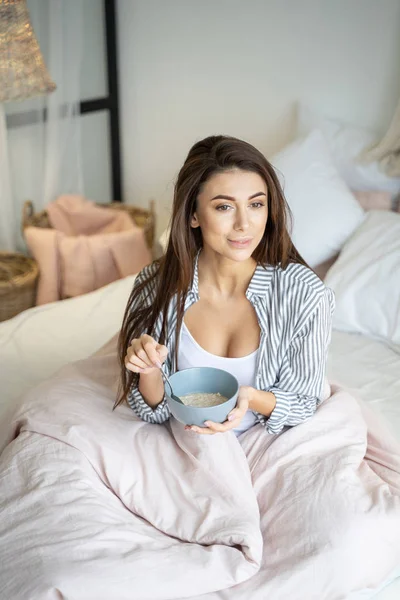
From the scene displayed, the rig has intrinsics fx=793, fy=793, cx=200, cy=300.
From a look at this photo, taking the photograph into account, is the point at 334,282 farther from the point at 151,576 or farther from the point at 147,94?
the point at 147,94

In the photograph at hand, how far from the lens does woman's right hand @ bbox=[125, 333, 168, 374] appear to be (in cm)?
143

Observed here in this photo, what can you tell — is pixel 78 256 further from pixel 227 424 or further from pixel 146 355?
pixel 227 424

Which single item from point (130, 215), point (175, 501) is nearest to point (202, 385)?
point (175, 501)

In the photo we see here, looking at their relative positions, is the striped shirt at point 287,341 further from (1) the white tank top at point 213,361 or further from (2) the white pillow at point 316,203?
(2) the white pillow at point 316,203

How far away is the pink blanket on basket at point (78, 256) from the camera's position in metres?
2.94

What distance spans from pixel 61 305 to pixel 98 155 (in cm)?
122

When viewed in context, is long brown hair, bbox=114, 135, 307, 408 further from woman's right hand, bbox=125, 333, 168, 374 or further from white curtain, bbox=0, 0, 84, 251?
white curtain, bbox=0, 0, 84, 251

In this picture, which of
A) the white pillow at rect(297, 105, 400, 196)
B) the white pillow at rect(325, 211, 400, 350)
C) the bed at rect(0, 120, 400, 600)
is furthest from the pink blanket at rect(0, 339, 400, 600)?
the white pillow at rect(297, 105, 400, 196)

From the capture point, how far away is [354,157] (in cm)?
265

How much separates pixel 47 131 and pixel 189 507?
2.01 meters

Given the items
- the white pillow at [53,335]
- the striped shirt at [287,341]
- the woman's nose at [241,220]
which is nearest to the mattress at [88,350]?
the white pillow at [53,335]

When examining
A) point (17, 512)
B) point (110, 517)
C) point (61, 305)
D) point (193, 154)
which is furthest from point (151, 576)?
point (61, 305)

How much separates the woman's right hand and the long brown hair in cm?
16

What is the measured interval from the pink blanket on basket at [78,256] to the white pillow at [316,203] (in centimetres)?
72
